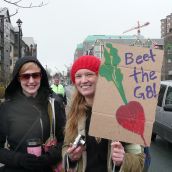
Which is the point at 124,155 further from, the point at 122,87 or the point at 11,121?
the point at 11,121

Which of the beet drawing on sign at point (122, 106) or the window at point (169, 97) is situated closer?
the beet drawing on sign at point (122, 106)

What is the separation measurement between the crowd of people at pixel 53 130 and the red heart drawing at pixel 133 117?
0.14 metres

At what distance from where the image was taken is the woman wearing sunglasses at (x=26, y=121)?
3.23 meters

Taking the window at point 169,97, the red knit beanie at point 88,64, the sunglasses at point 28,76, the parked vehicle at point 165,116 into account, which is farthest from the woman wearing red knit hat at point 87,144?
the window at point 169,97

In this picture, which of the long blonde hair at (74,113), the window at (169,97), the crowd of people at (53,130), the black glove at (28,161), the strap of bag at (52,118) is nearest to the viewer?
the crowd of people at (53,130)

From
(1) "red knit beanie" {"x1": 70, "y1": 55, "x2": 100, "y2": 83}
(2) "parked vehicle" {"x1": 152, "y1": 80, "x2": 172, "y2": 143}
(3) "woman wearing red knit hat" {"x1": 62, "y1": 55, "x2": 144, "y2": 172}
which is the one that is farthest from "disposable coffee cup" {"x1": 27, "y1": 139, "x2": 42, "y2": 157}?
(2) "parked vehicle" {"x1": 152, "y1": 80, "x2": 172, "y2": 143}

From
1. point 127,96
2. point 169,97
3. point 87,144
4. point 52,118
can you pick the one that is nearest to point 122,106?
point 127,96

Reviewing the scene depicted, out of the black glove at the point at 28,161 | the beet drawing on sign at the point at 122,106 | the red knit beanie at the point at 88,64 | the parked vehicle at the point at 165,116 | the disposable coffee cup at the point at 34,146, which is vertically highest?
the red knit beanie at the point at 88,64

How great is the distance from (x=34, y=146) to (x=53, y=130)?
0.72 ft

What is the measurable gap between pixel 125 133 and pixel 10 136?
3.35 feet

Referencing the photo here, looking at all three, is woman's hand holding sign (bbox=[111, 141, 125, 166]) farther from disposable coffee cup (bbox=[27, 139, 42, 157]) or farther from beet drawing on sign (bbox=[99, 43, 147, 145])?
disposable coffee cup (bbox=[27, 139, 42, 157])

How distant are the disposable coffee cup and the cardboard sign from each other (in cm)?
64

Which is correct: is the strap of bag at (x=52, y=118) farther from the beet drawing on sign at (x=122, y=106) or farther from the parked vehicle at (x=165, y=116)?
the parked vehicle at (x=165, y=116)

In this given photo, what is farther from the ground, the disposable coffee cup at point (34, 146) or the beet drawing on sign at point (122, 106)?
the beet drawing on sign at point (122, 106)
